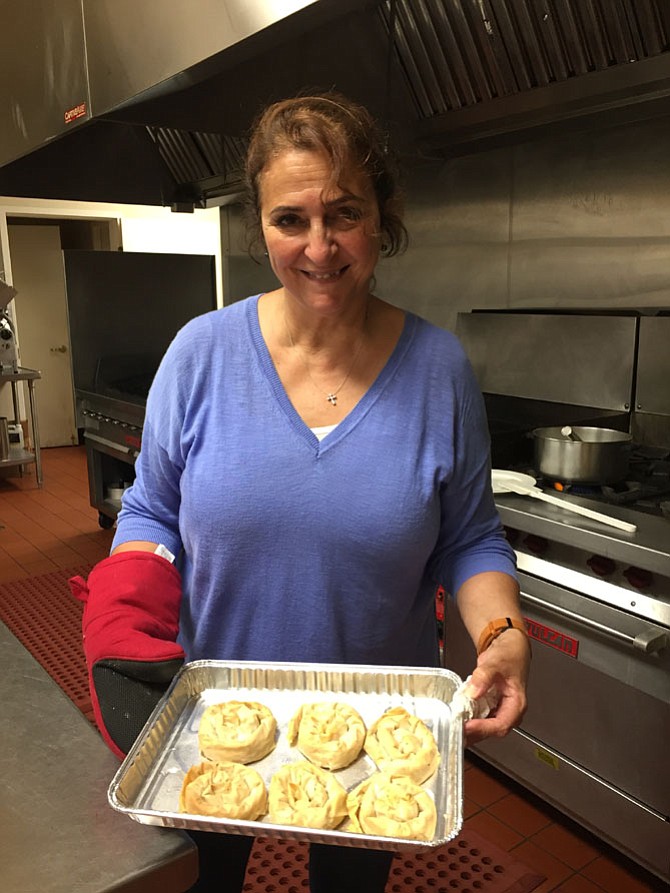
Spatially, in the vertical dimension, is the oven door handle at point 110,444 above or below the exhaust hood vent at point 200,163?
below

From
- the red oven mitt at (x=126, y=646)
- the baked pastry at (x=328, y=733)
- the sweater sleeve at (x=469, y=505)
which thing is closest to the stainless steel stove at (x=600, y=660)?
the sweater sleeve at (x=469, y=505)

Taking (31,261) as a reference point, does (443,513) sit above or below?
below

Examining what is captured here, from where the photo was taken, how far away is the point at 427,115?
94.1 inches

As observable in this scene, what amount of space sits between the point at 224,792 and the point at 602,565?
3.28ft

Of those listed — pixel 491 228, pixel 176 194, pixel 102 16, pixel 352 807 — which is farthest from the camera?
pixel 176 194

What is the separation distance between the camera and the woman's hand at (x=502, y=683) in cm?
86

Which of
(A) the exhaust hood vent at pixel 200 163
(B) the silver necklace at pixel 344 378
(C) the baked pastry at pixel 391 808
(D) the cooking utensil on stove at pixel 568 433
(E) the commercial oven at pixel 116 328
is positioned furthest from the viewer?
(E) the commercial oven at pixel 116 328

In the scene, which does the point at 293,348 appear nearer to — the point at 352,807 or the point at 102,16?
the point at 352,807

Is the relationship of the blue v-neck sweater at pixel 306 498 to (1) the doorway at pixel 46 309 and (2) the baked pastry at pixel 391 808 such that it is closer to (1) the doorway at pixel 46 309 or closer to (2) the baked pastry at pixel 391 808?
(2) the baked pastry at pixel 391 808

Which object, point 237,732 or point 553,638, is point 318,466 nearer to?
point 237,732

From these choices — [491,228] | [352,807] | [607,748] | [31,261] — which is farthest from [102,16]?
[31,261]

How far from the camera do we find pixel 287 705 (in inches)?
41.1

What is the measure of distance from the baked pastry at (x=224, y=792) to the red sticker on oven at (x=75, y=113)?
6.26ft

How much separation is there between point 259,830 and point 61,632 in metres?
2.34
